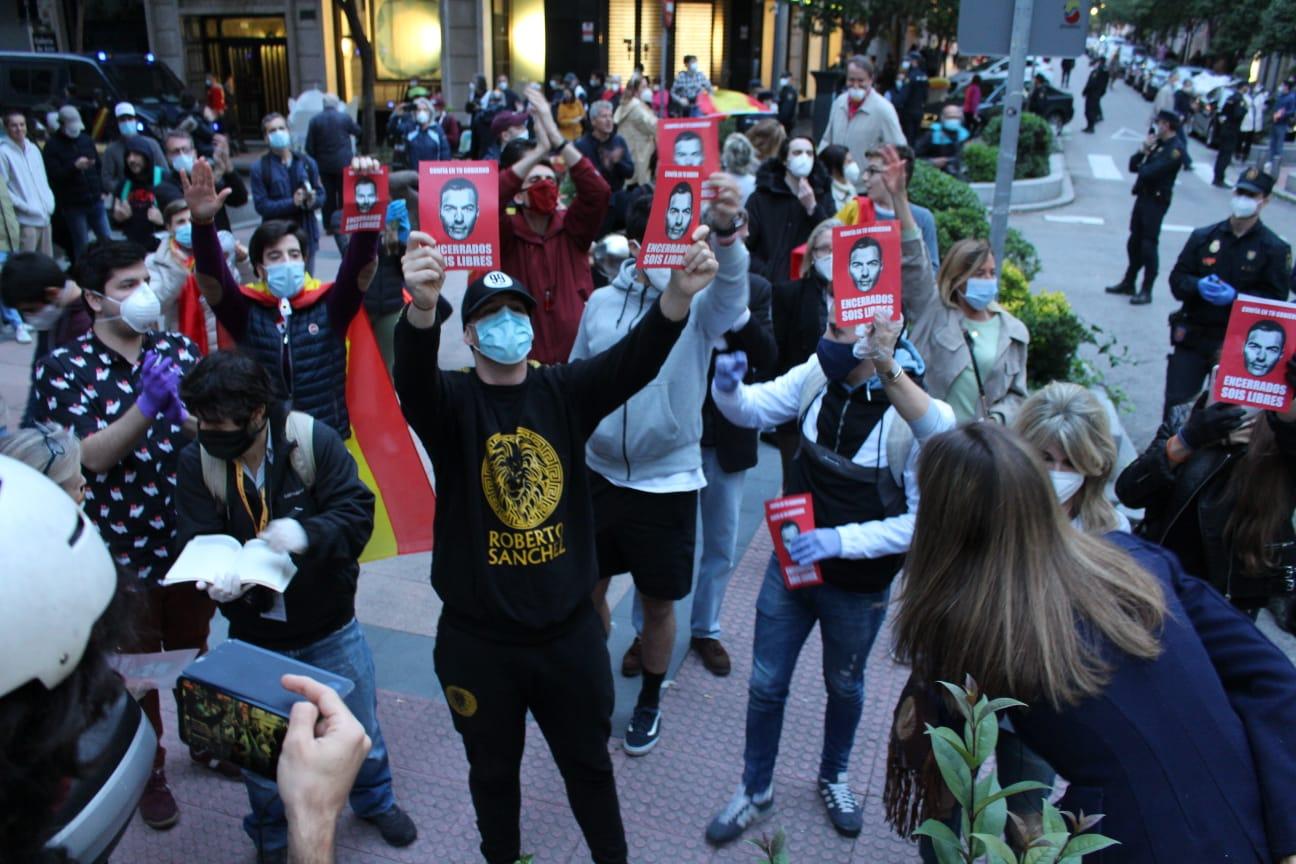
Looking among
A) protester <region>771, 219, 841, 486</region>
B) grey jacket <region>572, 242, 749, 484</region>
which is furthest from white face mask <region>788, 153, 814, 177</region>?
grey jacket <region>572, 242, 749, 484</region>

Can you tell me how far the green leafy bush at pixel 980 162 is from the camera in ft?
52.0

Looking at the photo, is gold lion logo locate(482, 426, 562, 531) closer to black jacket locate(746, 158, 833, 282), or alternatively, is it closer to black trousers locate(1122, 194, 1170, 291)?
black jacket locate(746, 158, 833, 282)

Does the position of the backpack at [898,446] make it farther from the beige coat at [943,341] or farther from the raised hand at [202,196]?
the raised hand at [202,196]

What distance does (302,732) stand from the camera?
55.2 inches

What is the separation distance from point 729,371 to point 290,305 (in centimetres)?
198

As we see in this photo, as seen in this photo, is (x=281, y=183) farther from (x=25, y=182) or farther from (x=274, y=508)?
(x=274, y=508)

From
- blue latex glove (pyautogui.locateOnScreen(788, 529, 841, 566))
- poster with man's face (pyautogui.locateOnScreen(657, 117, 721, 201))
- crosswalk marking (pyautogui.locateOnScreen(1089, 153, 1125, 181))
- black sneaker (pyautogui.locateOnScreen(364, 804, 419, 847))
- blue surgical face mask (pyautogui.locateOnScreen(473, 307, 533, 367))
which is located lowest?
black sneaker (pyautogui.locateOnScreen(364, 804, 419, 847))

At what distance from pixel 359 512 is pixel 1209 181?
22.9 m

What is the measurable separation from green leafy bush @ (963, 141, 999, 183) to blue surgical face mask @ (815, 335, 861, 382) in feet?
45.5

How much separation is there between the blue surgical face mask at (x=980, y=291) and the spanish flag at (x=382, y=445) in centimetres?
262

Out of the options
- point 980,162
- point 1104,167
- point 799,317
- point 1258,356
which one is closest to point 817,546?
point 1258,356

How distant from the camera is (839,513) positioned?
316cm

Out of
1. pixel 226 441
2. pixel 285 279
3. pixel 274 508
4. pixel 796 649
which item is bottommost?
pixel 796 649

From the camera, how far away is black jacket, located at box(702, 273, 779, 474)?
379cm
